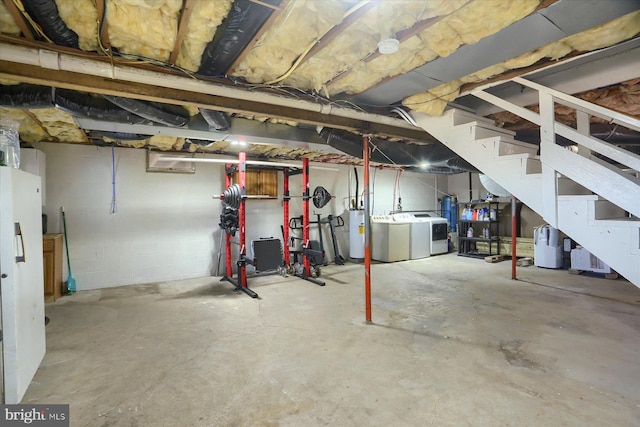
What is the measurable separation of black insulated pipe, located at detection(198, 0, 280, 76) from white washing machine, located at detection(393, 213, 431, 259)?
534cm

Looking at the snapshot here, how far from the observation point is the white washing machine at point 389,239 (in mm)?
6543

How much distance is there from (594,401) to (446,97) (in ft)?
7.96

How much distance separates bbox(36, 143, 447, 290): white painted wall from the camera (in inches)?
178

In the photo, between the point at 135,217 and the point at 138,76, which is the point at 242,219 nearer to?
the point at 135,217

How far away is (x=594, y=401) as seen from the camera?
1.92 m

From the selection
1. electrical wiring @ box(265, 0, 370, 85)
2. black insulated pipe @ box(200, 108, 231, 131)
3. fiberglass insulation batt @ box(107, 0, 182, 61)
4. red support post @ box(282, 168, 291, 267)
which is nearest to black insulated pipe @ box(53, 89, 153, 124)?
black insulated pipe @ box(200, 108, 231, 131)

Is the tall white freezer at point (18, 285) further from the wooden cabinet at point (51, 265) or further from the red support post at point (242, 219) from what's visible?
the red support post at point (242, 219)

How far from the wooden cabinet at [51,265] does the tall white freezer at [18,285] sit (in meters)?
2.18

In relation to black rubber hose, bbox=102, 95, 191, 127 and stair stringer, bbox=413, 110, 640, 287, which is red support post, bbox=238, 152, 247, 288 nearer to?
black rubber hose, bbox=102, 95, 191, 127

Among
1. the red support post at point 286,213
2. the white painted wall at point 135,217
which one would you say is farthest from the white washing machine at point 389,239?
the red support post at point 286,213

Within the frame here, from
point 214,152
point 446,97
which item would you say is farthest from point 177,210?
point 446,97

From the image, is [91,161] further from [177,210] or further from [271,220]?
[271,220]
